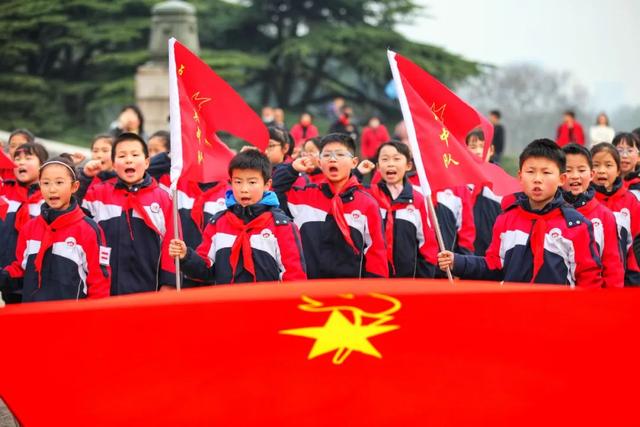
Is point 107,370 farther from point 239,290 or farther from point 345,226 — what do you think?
point 345,226

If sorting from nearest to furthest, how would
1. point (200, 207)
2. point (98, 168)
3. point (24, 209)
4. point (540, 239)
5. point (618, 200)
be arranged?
point (540, 239) < point (618, 200) < point (24, 209) < point (200, 207) < point (98, 168)

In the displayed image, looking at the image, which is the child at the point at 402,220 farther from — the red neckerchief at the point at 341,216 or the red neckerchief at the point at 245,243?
the red neckerchief at the point at 245,243

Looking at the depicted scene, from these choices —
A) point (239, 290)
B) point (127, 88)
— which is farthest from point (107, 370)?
point (127, 88)

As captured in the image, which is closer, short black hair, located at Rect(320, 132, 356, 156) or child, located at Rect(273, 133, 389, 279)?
child, located at Rect(273, 133, 389, 279)

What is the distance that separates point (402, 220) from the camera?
8.15 metres

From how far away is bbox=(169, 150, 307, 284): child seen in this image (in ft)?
21.6

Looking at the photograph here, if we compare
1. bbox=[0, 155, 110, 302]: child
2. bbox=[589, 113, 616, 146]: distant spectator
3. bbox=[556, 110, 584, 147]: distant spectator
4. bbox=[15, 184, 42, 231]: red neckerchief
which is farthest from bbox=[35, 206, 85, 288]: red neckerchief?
bbox=[556, 110, 584, 147]: distant spectator

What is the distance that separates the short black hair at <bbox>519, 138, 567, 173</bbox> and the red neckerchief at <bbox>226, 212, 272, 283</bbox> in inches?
61.7

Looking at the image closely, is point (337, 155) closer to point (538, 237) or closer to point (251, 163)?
point (251, 163)

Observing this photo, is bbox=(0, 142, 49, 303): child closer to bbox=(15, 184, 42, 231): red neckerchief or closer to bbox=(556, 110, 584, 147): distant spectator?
bbox=(15, 184, 42, 231): red neckerchief

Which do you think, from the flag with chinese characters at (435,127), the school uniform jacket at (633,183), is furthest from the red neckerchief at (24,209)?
the school uniform jacket at (633,183)

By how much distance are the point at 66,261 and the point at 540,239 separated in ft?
9.19

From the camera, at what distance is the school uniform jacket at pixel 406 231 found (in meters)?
8.13

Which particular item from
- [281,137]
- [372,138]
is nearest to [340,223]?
[281,137]
